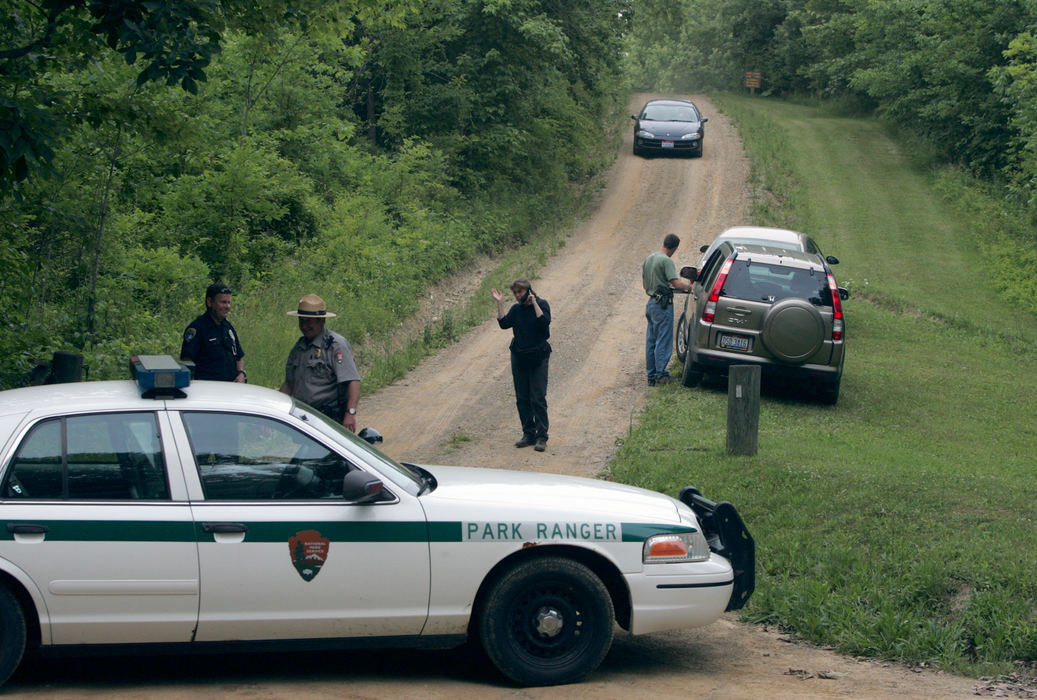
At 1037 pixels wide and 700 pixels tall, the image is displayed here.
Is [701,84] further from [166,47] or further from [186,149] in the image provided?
[166,47]

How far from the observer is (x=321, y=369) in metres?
7.91

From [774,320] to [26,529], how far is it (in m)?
9.31

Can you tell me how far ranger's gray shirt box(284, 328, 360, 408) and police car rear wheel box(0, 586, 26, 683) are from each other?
3.14 metres

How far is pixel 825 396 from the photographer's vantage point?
43.9 ft

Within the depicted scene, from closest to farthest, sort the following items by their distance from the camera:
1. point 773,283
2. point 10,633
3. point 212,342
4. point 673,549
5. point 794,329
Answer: point 10,633
point 673,549
point 212,342
point 794,329
point 773,283

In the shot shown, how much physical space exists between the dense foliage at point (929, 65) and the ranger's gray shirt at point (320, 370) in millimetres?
20289

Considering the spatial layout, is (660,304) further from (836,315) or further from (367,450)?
(367,450)

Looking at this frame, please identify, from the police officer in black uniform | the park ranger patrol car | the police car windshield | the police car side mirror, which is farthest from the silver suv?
the police car side mirror

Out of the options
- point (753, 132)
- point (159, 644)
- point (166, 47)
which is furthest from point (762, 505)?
point (753, 132)

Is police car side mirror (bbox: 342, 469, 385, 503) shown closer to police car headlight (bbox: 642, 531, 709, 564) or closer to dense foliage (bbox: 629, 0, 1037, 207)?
police car headlight (bbox: 642, 531, 709, 564)

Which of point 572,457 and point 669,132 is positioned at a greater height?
point 669,132

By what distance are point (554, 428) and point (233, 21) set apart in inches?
221

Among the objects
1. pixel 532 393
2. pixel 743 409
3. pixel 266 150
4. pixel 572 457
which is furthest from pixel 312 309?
pixel 266 150

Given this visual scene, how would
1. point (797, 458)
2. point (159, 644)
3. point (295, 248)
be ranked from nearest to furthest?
point (159, 644)
point (797, 458)
point (295, 248)
